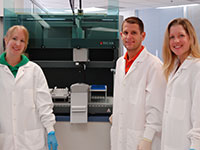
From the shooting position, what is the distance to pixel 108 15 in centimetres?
210

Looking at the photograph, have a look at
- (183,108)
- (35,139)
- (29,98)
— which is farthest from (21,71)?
(183,108)

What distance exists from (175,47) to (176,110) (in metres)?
0.34

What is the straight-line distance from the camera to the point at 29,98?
1.50m

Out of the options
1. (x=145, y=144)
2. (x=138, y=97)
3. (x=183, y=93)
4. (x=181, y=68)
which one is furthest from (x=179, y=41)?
(x=145, y=144)

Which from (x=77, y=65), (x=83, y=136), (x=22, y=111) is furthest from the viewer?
(x=77, y=65)

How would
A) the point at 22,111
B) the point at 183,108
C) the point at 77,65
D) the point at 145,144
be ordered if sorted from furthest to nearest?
the point at 77,65
the point at 22,111
the point at 145,144
the point at 183,108

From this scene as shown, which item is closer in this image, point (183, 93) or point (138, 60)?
point (183, 93)

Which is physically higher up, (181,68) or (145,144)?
(181,68)

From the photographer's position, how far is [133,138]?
1.48m

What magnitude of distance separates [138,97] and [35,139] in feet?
2.39

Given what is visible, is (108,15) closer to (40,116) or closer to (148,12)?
(40,116)

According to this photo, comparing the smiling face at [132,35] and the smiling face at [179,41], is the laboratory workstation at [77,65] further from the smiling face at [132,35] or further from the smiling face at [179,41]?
the smiling face at [179,41]

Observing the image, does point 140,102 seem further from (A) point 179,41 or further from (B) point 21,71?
(B) point 21,71

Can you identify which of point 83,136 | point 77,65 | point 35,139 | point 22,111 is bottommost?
point 83,136
